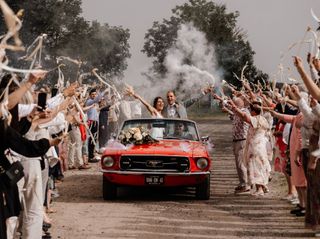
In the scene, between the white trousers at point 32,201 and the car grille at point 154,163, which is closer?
the white trousers at point 32,201

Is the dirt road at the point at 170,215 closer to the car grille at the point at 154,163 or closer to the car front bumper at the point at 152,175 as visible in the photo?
the car front bumper at the point at 152,175

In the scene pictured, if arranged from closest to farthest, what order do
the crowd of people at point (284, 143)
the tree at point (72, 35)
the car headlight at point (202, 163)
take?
the crowd of people at point (284, 143) < the car headlight at point (202, 163) < the tree at point (72, 35)

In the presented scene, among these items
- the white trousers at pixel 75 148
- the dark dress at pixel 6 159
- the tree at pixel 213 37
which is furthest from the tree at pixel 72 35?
the dark dress at pixel 6 159

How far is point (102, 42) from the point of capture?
184ft

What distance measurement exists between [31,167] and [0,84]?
4.68 ft

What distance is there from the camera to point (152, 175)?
12953 millimetres

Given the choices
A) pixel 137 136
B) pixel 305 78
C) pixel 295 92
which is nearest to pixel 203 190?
pixel 137 136

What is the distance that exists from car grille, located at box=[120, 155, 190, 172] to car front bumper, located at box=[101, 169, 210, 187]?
9 cm

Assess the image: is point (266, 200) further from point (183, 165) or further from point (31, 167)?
point (31, 167)

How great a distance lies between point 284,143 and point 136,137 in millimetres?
2751

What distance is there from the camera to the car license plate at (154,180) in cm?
1295

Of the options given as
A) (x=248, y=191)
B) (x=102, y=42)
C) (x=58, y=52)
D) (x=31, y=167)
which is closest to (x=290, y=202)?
(x=248, y=191)

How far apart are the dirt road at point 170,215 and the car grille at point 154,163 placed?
1.94 ft

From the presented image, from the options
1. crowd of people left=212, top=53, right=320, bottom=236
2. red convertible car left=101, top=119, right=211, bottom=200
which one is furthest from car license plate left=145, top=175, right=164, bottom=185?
crowd of people left=212, top=53, right=320, bottom=236
